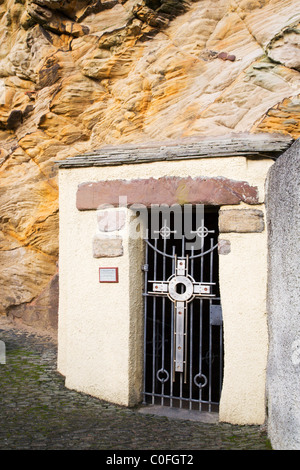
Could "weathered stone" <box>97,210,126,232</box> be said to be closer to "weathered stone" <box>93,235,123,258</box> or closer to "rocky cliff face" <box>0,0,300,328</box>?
"weathered stone" <box>93,235,123,258</box>

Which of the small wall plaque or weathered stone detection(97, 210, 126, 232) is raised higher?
weathered stone detection(97, 210, 126, 232)

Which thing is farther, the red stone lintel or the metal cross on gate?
the metal cross on gate

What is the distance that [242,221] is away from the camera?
4.55 metres

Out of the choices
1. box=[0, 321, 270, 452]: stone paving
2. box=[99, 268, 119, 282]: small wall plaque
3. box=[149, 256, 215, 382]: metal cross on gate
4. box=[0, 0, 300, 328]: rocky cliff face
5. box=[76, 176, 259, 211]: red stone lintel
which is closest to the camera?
box=[0, 321, 270, 452]: stone paving

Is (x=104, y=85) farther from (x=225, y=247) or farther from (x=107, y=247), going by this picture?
(x=225, y=247)

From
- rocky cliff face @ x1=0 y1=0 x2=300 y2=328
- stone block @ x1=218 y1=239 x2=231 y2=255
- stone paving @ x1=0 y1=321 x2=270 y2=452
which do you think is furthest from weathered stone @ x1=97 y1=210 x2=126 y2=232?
rocky cliff face @ x1=0 y1=0 x2=300 y2=328

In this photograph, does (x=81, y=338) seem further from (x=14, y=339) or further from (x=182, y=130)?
(x=182, y=130)

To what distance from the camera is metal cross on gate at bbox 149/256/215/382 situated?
4.96m

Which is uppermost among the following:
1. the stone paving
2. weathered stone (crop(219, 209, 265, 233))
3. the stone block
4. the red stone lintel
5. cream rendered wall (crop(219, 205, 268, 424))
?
the red stone lintel

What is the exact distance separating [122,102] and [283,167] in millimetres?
5150

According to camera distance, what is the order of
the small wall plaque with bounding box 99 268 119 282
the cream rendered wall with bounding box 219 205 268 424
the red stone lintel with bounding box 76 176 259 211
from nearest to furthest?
1. the cream rendered wall with bounding box 219 205 268 424
2. the red stone lintel with bounding box 76 176 259 211
3. the small wall plaque with bounding box 99 268 119 282

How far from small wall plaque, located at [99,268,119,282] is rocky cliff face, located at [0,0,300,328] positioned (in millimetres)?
2849

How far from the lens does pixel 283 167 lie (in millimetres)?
3660
